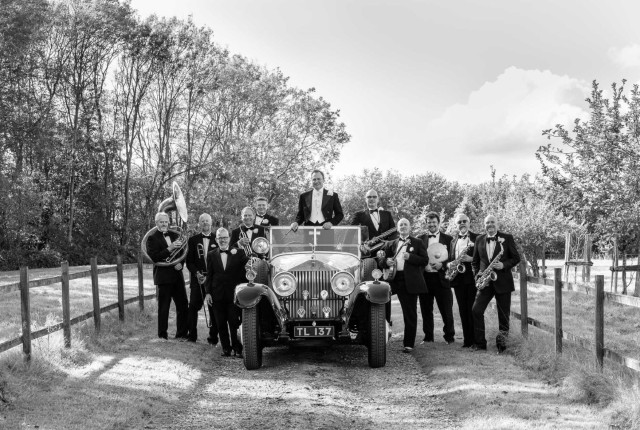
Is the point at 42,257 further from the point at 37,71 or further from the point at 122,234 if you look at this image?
the point at 37,71

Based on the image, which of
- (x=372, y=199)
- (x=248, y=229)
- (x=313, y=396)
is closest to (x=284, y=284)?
(x=248, y=229)

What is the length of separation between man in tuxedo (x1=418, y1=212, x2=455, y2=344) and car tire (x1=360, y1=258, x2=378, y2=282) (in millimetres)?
951

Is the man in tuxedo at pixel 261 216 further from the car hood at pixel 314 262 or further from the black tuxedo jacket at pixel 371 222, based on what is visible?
the car hood at pixel 314 262

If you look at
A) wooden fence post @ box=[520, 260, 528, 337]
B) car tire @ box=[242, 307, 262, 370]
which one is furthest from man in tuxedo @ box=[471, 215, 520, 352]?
car tire @ box=[242, 307, 262, 370]

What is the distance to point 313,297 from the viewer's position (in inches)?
421

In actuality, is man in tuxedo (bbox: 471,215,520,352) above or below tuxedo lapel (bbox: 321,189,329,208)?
below

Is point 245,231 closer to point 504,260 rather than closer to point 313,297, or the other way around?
point 313,297

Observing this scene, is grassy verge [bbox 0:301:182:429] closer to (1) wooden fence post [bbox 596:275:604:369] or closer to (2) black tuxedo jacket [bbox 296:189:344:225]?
(2) black tuxedo jacket [bbox 296:189:344:225]

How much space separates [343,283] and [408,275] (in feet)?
5.88

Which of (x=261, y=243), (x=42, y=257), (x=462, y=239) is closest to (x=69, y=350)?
(x=261, y=243)

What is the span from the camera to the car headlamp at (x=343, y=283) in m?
10.5

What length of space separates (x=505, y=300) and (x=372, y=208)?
9.07 feet

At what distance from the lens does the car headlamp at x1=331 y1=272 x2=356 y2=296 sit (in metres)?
10.5

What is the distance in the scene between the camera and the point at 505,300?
11484 mm
